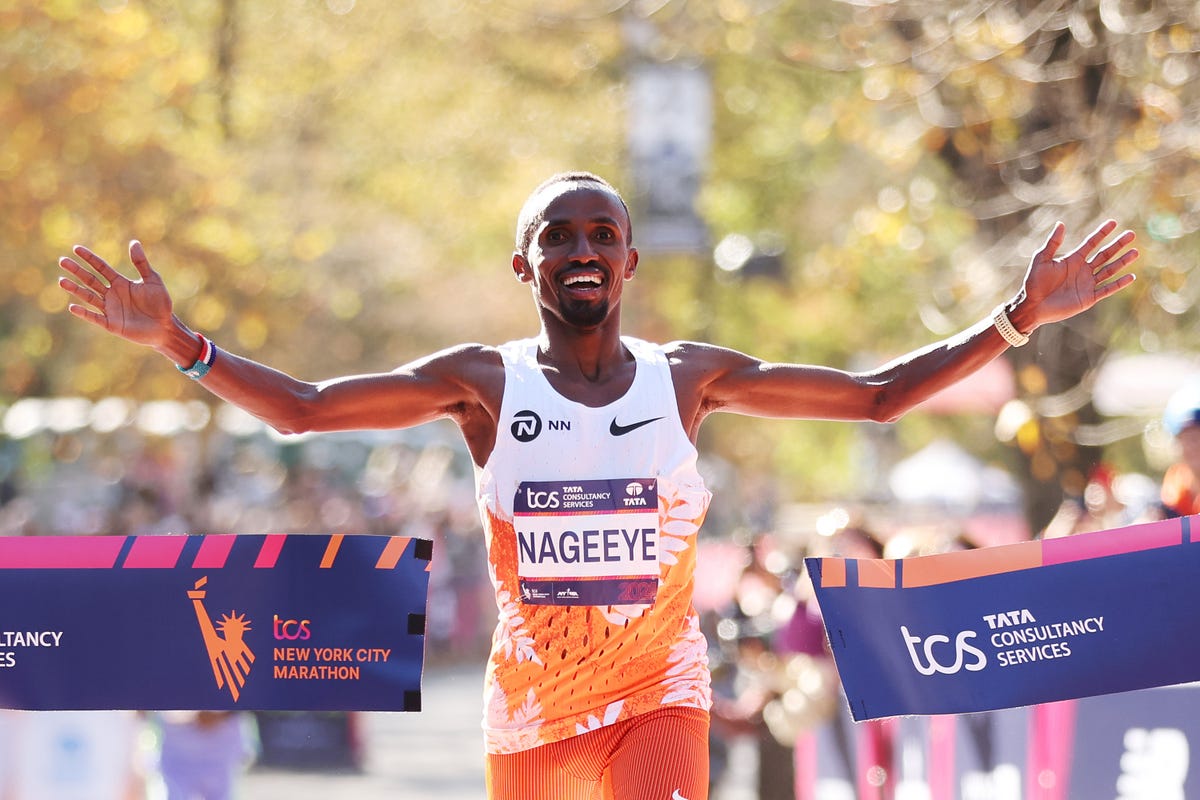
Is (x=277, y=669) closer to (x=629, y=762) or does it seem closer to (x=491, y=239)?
(x=629, y=762)

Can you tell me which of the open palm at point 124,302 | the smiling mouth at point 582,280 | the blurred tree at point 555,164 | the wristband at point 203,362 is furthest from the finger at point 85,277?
the blurred tree at point 555,164

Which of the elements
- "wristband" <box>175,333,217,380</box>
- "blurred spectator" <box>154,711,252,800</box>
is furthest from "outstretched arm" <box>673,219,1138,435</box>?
"blurred spectator" <box>154,711,252,800</box>

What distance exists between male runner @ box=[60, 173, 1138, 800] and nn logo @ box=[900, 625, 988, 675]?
65 cm

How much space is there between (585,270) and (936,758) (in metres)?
3.80

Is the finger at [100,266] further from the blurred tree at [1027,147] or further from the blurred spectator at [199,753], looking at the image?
the blurred tree at [1027,147]

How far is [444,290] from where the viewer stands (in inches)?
1265

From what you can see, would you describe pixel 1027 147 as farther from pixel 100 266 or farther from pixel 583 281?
pixel 100 266

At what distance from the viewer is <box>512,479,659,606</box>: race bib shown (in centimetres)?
419

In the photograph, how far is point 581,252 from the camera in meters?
4.27

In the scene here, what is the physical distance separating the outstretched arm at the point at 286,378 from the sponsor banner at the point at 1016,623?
1.04 metres

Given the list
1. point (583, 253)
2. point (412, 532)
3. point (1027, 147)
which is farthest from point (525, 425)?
point (412, 532)

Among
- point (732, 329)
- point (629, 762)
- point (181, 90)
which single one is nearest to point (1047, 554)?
point (629, 762)

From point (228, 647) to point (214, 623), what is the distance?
0.08 meters

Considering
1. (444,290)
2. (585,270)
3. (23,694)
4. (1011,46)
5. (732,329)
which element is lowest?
(23,694)
